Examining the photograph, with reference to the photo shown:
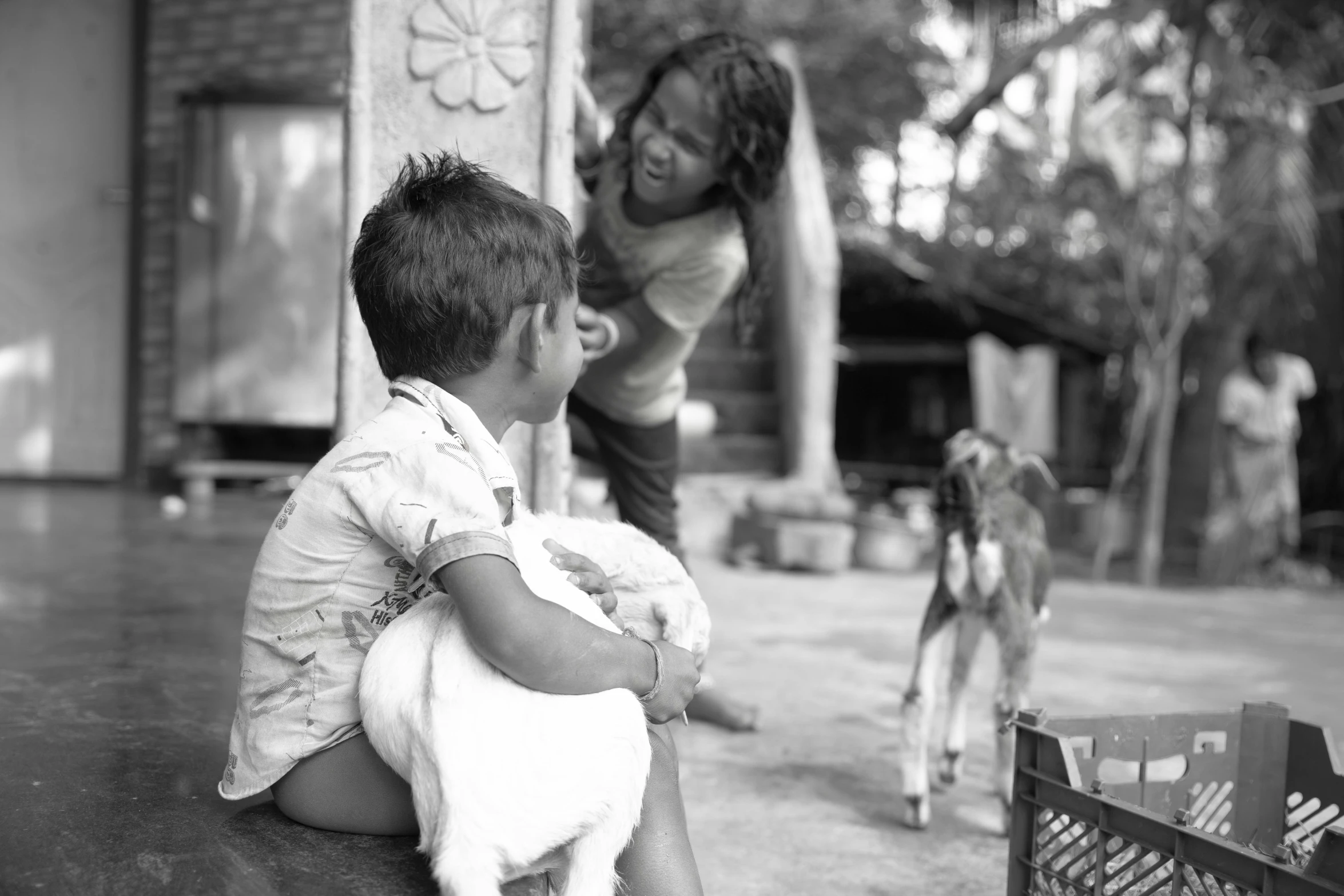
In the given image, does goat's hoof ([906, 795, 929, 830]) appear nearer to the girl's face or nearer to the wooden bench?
the girl's face

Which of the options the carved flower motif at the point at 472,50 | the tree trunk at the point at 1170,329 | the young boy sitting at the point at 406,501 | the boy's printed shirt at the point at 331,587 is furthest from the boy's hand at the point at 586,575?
the tree trunk at the point at 1170,329

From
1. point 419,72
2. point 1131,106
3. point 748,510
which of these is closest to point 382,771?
point 419,72

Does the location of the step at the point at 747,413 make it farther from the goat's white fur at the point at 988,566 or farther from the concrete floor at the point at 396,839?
the goat's white fur at the point at 988,566

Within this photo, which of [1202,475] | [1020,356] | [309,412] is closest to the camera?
[309,412]

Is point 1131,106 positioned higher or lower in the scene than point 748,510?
higher

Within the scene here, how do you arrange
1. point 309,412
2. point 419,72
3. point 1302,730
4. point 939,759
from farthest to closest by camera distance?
point 309,412 < point 939,759 < point 419,72 < point 1302,730

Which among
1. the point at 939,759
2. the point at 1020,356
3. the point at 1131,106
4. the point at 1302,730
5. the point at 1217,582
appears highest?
the point at 1131,106

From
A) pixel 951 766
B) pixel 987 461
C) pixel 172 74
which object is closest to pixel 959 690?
pixel 951 766

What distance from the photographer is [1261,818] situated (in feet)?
7.59

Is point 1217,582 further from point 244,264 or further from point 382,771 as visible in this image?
point 382,771

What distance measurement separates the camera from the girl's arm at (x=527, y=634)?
4.75 feet

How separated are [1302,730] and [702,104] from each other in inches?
73.9

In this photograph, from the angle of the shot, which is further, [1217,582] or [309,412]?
[1217,582]

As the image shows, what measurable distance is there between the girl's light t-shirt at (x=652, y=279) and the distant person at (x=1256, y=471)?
6.78m
